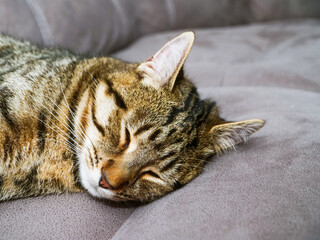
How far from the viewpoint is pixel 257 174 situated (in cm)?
98

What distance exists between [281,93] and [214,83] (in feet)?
1.36

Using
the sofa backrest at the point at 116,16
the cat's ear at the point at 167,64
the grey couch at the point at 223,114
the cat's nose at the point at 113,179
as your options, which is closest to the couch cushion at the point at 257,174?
the grey couch at the point at 223,114

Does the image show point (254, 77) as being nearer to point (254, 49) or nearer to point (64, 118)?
point (254, 49)

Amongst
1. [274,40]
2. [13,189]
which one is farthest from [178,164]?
[274,40]

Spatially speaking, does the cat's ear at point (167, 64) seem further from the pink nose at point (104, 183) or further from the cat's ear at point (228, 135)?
the pink nose at point (104, 183)

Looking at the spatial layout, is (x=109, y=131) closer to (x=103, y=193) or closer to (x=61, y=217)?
(x=103, y=193)

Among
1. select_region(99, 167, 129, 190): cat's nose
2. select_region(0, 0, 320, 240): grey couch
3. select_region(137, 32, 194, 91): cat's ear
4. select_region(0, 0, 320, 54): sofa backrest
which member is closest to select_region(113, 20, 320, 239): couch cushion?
select_region(0, 0, 320, 240): grey couch

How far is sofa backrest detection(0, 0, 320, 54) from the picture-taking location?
180cm

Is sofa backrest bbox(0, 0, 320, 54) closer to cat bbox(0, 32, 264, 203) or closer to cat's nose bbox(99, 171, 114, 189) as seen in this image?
cat bbox(0, 32, 264, 203)

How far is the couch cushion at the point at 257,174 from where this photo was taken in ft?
2.59

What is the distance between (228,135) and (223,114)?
1.20ft

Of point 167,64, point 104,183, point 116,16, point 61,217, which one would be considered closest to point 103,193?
point 104,183

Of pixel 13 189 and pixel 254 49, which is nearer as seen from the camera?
pixel 13 189

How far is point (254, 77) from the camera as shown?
1.85m
